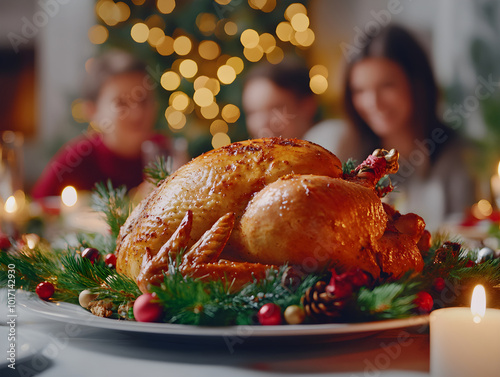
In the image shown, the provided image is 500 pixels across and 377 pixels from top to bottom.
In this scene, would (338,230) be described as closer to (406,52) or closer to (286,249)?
(286,249)

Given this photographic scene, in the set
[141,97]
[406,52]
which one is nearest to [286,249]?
[141,97]

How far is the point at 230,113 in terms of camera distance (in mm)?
4641

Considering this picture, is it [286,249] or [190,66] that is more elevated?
[190,66]

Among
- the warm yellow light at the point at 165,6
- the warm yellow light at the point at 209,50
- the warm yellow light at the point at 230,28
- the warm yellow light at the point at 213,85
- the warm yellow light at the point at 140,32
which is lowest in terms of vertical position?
the warm yellow light at the point at 213,85

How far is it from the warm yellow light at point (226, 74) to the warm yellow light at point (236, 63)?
0.04m

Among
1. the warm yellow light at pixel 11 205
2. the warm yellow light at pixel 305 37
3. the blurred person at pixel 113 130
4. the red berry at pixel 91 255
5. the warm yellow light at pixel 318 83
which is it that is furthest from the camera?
the warm yellow light at pixel 318 83

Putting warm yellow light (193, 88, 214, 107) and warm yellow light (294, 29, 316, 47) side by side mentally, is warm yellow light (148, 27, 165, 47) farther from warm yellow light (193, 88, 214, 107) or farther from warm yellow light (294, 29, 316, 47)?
warm yellow light (294, 29, 316, 47)

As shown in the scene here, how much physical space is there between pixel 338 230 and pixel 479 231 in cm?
125

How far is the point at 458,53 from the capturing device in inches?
186

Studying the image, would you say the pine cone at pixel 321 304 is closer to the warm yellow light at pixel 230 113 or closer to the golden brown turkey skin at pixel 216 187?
the golden brown turkey skin at pixel 216 187

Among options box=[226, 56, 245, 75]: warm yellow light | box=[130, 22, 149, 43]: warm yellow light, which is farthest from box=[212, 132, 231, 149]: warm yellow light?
box=[130, 22, 149, 43]: warm yellow light

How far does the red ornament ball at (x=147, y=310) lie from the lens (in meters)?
0.71

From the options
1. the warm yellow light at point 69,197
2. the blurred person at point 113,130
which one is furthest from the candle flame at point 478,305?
the blurred person at point 113,130

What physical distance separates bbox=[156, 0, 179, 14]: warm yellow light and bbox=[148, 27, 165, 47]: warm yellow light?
275 millimetres
